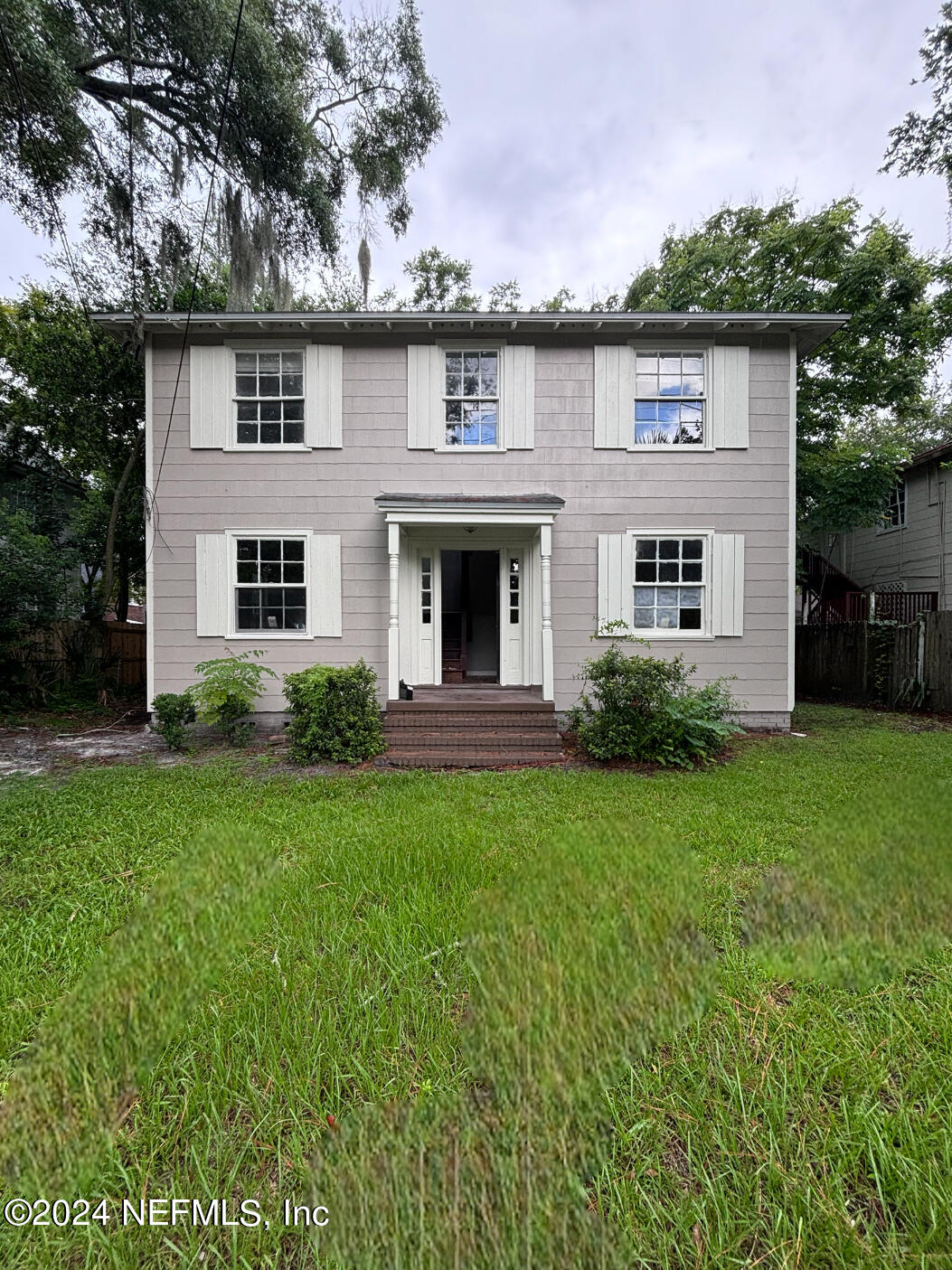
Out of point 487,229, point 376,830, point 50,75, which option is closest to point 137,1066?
point 376,830

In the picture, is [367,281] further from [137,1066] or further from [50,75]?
[137,1066]

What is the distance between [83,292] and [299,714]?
9.90m

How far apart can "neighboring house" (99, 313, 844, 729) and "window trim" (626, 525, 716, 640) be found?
26 mm

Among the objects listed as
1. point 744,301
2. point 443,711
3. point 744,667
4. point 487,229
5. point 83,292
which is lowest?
point 443,711

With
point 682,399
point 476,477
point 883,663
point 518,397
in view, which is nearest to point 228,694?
point 476,477

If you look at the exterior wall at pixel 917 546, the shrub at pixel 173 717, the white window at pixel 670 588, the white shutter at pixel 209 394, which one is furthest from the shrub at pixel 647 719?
the exterior wall at pixel 917 546

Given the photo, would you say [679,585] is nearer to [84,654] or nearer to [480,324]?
[480,324]

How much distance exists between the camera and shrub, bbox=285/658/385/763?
5.59 metres

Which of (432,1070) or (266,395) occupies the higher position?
(266,395)

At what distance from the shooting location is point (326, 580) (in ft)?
23.4

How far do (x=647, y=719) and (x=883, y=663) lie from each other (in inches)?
246

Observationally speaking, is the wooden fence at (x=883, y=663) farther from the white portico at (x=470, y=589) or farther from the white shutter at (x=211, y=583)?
the white shutter at (x=211, y=583)

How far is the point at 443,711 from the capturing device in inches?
243

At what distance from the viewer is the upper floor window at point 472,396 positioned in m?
7.22
